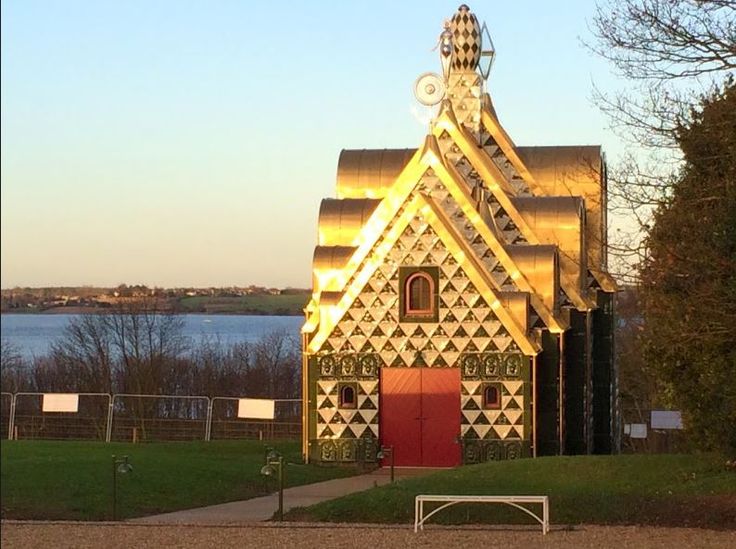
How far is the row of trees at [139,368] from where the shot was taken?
56719 mm

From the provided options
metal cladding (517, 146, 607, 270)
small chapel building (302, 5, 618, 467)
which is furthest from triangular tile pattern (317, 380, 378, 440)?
metal cladding (517, 146, 607, 270)

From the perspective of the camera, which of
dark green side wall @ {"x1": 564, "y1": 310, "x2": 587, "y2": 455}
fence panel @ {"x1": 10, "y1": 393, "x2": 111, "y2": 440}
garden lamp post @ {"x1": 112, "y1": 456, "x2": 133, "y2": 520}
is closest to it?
garden lamp post @ {"x1": 112, "y1": 456, "x2": 133, "y2": 520}

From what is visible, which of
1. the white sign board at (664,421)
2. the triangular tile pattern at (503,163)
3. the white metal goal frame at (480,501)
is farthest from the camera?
the triangular tile pattern at (503,163)

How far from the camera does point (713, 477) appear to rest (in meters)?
22.1

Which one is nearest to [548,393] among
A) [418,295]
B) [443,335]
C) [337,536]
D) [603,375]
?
[443,335]

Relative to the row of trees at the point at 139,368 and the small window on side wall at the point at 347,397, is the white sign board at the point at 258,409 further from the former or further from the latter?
the row of trees at the point at 139,368

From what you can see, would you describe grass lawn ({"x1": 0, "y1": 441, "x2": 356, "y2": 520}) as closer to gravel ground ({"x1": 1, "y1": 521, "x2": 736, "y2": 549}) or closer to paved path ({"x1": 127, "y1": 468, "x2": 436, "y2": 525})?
paved path ({"x1": 127, "y1": 468, "x2": 436, "y2": 525})

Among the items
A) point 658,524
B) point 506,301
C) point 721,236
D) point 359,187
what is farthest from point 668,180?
point 359,187

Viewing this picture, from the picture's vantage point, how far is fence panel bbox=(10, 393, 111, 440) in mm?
43469

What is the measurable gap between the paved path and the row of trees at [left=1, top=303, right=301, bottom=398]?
2580cm

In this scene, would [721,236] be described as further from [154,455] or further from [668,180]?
[154,455]

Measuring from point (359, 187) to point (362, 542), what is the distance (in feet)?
59.4

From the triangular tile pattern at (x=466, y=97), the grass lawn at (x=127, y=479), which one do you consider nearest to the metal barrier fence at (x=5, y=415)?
the grass lawn at (x=127, y=479)

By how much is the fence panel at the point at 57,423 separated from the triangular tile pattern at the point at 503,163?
49.4 feet
